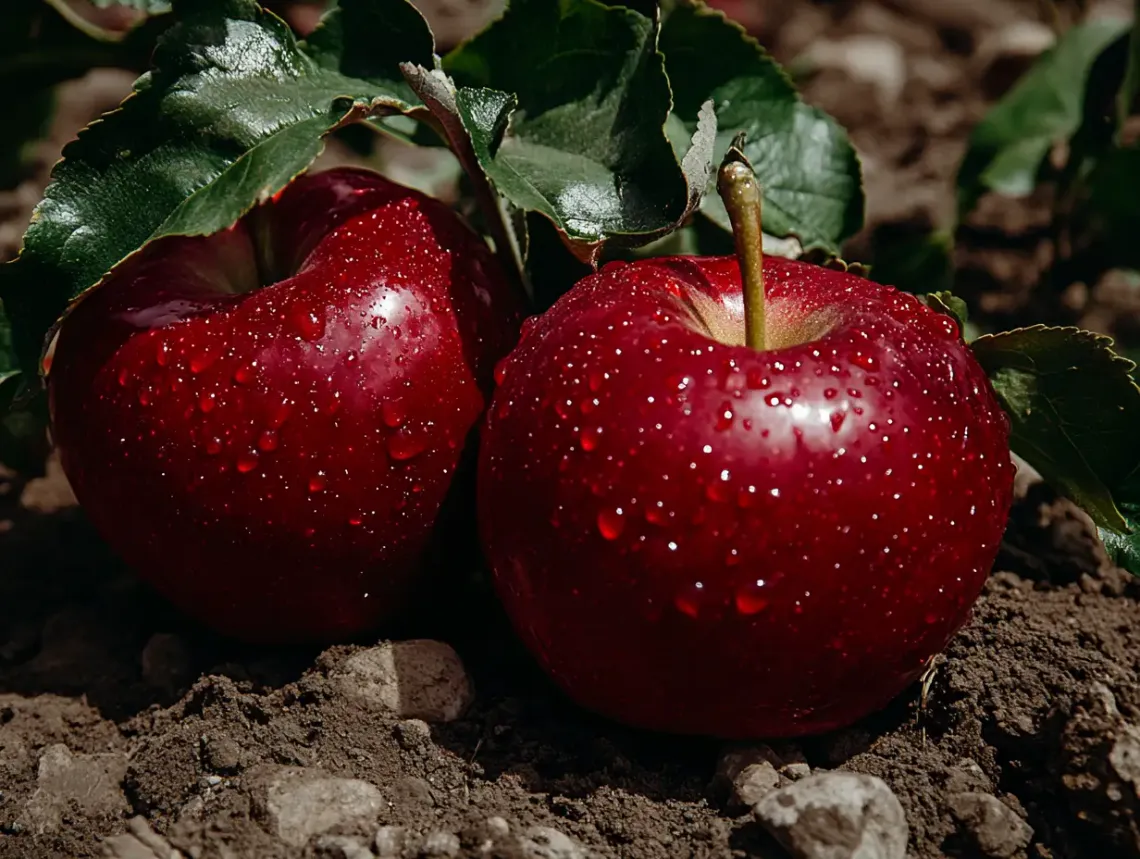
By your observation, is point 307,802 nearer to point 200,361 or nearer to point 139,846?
point 139,846

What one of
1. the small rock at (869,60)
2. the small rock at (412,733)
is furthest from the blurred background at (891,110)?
the small rock at (412,733)

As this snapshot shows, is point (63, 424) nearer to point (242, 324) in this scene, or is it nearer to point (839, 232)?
point (242, 324)

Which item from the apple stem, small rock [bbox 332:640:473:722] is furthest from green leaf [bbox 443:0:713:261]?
small rock [bbox 332:640:473:722]

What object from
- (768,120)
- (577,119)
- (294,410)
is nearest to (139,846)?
(294,410)

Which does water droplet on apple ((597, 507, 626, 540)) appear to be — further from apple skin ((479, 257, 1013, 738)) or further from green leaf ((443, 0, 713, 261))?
green leaf ((443, 0, 713, 261))

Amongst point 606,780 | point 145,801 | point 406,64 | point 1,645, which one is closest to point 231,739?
point 145,801

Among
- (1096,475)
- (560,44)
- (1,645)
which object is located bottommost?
(1,645)

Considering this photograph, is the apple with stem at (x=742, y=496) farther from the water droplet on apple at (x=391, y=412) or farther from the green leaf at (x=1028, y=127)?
the green leaf at (x=1028, y=127)
